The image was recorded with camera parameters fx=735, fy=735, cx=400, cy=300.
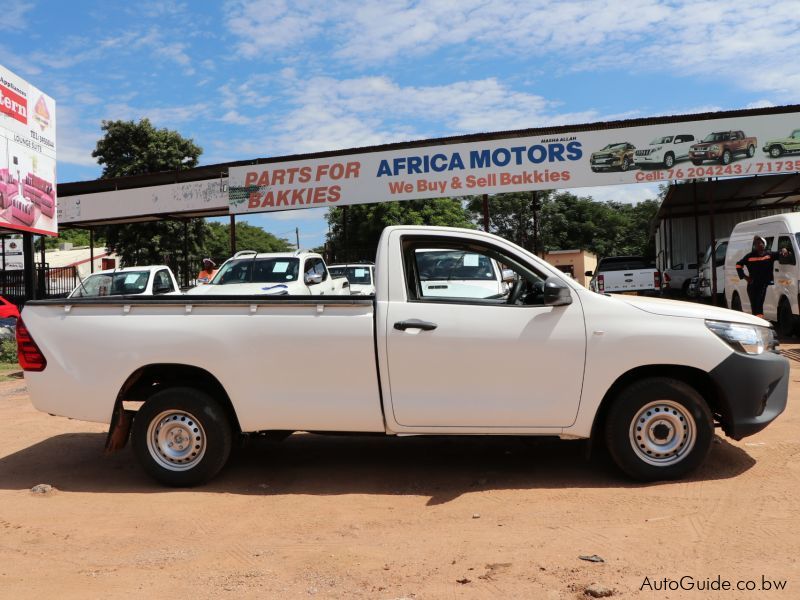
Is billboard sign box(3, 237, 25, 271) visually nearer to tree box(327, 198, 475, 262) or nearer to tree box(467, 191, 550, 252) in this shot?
tree box(327, 198, 475, 262)

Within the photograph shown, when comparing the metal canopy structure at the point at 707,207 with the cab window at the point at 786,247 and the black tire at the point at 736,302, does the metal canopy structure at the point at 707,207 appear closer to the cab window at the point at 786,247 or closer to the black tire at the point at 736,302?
the black tire at the point at 736,302

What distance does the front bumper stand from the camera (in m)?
4.91

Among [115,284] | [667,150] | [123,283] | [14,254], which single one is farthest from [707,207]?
[14,254]

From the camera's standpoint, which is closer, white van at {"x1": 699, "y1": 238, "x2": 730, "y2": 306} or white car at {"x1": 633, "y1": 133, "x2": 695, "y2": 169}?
white car at {"x1": 633, "y1": 133, "x2": 695, "y2": 169}

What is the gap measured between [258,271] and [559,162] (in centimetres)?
717

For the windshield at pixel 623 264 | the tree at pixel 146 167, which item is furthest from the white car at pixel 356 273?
the tree at pixel 146 167

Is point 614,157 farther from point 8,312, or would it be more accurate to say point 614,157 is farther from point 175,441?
point 8,312

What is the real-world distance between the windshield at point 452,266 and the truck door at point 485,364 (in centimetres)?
75

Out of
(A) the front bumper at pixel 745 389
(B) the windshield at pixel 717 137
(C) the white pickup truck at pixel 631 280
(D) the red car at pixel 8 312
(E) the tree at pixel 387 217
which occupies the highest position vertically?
(E) the tree at pixel 387 217

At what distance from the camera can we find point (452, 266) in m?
8.77

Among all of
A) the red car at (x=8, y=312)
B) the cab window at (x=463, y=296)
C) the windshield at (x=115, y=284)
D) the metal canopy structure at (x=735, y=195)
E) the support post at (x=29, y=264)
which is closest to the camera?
the cab window at (x=463, y=296)

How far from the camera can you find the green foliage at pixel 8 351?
14.8 meters

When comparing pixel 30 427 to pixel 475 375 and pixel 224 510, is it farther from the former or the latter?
pixel 475 375

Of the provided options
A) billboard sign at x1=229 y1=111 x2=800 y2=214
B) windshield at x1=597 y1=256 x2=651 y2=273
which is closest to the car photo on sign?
billboard sign at x1=229 y1=111 x2=800 y2=214
